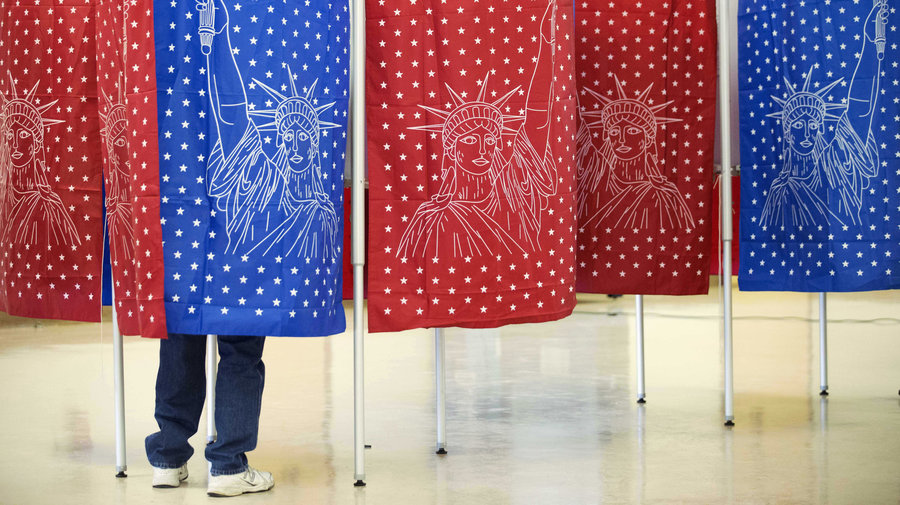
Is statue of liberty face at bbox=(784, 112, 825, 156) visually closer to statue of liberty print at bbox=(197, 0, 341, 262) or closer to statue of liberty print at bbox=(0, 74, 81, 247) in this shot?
statue of liberty print at bbox=(197, 0, 341, 262)

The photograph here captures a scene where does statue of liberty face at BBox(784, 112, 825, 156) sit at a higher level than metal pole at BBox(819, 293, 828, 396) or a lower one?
higher

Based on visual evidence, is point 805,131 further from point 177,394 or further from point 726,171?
point 177,394

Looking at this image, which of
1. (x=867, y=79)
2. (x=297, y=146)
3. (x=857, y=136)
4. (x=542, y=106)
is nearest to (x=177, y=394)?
(x=297, y=146)

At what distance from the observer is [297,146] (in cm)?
287

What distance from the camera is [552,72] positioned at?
10.5 feet

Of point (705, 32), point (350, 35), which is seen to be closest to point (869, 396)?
point (705, 32)

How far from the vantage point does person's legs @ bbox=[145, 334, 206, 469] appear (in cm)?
296

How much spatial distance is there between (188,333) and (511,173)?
41.3 inches

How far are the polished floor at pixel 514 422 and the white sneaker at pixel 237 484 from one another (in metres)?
0.04

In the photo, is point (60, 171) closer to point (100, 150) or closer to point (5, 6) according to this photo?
point (100, 150)

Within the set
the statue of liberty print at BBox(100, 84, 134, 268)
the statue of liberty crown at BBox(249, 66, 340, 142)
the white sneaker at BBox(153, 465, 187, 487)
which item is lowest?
the white sneaker at BBox(153, 465, 187, 487)

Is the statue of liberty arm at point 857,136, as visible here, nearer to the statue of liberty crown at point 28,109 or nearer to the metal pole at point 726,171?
the metal pole at point 726,171

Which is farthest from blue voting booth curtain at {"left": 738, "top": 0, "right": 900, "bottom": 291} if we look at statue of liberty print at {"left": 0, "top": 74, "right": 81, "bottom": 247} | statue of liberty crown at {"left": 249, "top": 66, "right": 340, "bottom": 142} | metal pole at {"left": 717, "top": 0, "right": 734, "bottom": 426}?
statue of liberty print at {"left": 0, "top": 74, "right": 81, "bottom": 247}

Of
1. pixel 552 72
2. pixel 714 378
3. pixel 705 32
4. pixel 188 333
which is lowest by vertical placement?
pixel 714 378
